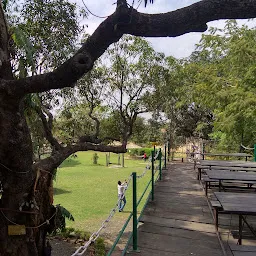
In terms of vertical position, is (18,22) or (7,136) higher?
(18,22)

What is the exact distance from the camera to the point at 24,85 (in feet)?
9.92

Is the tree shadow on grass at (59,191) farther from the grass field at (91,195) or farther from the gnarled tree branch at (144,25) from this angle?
the gnarled tree branch at (144,25)

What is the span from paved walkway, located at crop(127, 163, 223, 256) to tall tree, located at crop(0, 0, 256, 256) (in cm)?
145

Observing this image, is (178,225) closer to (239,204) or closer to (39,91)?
(239,204)

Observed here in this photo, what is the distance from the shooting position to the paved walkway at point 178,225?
4.46 meters

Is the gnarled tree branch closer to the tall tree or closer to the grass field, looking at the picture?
the tall tree

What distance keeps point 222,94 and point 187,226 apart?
873 cm

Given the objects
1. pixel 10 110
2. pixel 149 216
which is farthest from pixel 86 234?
pixel 10 110

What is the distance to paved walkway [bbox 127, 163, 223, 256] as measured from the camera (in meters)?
4.46

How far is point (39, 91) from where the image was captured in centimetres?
306

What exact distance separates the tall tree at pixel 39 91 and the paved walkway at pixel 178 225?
1450 mm

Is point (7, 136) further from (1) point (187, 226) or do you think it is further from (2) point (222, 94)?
(2) point (222, 94)

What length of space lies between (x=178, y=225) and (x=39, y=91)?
3.59 m

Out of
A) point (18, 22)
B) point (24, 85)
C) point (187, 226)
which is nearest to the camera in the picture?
point (24, 85)
